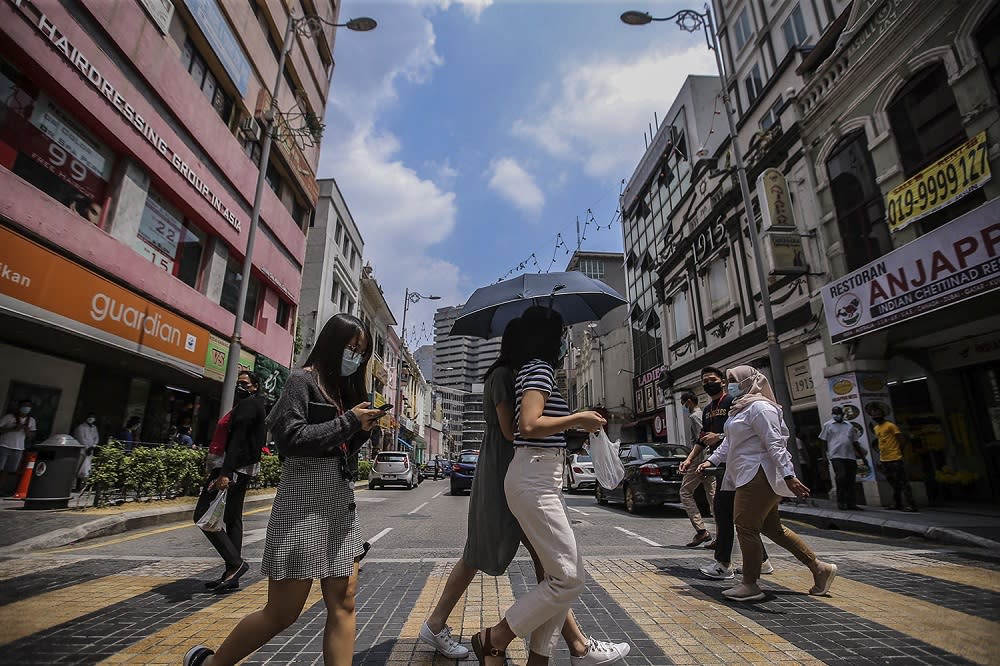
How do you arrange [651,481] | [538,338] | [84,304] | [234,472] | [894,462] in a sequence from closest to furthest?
1. [538,338]
2. [234,472]
3. [894,462]
4. [84,304]
5. [651,481]

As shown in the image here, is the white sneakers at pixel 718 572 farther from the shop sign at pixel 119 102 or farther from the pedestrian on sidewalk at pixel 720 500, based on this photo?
the shop sign at pixel 119 102

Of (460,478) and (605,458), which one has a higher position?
(605,458)

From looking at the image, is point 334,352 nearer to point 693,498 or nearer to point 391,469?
point 693,498

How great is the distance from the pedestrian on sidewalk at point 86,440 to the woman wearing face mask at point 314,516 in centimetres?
892

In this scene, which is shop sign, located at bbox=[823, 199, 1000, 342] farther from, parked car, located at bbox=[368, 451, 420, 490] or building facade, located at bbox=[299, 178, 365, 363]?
building facade, located at bbox=[299, 178, 365, 363]

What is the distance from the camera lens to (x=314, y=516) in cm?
213

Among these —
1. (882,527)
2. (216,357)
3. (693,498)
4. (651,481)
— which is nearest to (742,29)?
(651,481)

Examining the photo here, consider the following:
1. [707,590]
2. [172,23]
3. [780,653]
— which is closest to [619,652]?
[780,653]

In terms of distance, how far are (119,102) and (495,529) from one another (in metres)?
13.3

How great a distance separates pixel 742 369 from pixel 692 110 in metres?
23.5

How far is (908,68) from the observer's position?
10.4 meters

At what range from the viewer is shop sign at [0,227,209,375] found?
810cm

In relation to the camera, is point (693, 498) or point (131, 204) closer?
point (693, 498)

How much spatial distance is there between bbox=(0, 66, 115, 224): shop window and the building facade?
1349 cm
